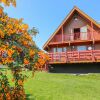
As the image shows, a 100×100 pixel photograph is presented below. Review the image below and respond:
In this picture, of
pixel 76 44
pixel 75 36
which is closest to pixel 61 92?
pixel 76 44

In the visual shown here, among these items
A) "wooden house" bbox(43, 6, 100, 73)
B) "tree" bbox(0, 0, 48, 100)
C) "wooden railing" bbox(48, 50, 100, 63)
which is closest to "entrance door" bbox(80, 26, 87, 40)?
"wooden house" bbox(43, 6, 100, 73)

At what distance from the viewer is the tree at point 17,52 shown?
8.30 metres

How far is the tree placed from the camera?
8.30 metres

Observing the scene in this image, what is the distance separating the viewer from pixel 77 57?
34.4 meters

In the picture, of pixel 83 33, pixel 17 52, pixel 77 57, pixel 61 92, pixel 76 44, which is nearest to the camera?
pixel 17 52

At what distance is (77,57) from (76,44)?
4121 millimetres

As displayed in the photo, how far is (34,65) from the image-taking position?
841cm

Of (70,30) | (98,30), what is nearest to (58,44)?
(70,30)

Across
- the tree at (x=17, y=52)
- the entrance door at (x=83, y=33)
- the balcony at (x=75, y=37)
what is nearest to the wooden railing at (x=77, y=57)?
the balcony at (x=75, y=37)

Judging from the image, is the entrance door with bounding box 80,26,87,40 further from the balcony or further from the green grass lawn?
the green grass lawn

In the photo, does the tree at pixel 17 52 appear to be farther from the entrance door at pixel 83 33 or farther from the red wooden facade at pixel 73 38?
the entrance door at pixel 83 33

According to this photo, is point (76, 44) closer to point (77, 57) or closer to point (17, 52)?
point (77, 57)

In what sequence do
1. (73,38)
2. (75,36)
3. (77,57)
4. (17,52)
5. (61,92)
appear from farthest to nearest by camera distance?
1. (75,36)
2. (73,38)
3. (77,57)
4. (61,92)
5. (17,52)

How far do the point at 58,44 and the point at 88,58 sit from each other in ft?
21.5
